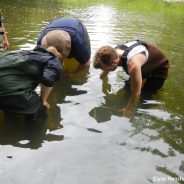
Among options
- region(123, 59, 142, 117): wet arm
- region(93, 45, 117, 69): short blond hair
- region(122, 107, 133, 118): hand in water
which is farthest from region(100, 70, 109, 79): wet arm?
region(93, 45, 117, 69): short blond hair

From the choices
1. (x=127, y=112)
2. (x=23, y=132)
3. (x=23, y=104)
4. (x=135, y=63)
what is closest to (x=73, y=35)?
(x=135, y=63)

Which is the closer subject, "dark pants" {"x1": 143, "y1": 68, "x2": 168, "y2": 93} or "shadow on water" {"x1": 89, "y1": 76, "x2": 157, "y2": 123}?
"shadow on water" {"x1": 89, "y1": 76, "x2": 157, "y2": 123}

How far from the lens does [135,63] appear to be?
4.98m

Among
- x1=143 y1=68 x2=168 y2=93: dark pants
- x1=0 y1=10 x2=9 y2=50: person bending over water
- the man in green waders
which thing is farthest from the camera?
x1=0 y1=10 x2=9 y2=50: person bending over water

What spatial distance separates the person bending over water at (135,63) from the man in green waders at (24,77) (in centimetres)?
82

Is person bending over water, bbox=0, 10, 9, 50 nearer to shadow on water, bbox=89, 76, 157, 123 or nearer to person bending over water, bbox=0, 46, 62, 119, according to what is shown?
shadow on water, bbox=89, 76, 157, 123

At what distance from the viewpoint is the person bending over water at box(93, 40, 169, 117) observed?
16.1 ft

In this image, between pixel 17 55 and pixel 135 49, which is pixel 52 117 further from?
pixel 135 49

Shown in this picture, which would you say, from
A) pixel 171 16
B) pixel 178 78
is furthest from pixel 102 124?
pixel 171 16

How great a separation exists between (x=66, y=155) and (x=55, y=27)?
2549mm

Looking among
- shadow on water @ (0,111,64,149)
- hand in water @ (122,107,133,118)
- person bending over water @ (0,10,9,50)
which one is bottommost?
hand in water @ (122,107,133,118)

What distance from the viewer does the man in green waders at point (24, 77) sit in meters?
4.18

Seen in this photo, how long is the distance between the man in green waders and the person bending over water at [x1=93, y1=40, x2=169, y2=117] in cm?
82

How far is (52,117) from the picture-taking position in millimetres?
4891
